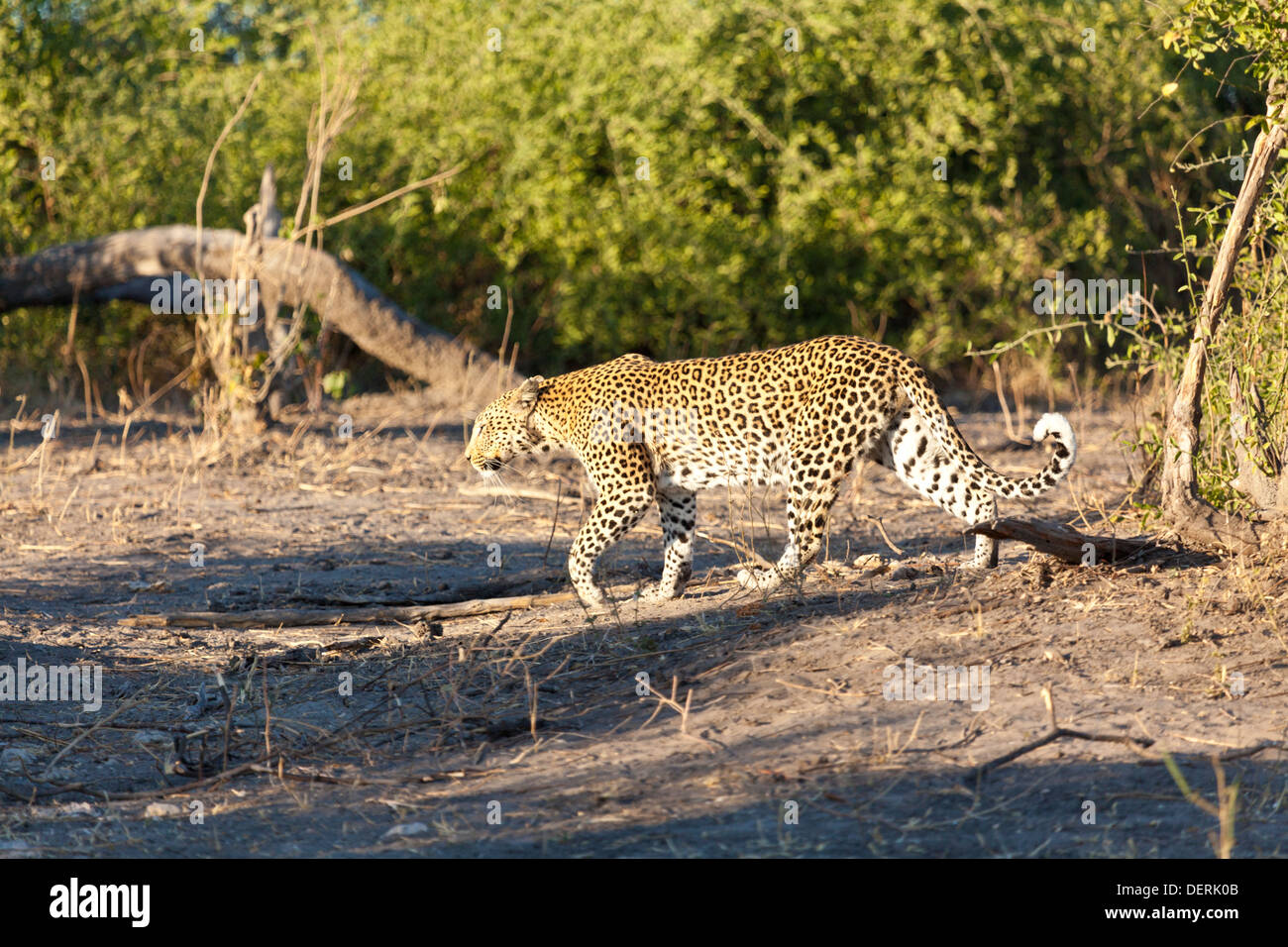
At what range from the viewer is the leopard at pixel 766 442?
22.9 ft

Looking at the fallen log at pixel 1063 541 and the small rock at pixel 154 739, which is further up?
the fallen log at pixel 1063 541

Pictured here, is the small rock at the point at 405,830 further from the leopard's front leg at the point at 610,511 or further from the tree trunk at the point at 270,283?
the tree trunk at the point at 270,283

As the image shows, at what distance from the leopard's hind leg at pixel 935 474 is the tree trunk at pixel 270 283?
6.05 meters

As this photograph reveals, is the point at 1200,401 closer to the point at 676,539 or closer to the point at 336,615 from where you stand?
the point at 676,539

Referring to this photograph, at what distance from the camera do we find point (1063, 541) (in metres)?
6.09

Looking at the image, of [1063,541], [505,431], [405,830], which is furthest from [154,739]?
[1063,541]

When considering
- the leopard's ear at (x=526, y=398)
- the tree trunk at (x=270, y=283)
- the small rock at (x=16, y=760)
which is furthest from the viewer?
the tree trunk at (x=270, y=283)

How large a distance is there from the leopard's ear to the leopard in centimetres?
2

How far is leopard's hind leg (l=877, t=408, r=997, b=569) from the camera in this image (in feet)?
23.2

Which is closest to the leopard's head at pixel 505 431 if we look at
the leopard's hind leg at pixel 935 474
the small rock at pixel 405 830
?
the leopard's hind leg at pixel 935 474

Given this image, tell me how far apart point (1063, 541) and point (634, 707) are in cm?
195

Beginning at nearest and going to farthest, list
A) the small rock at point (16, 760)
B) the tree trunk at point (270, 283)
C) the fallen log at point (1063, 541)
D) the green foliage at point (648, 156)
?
the small rock at point (16, 760) < the fallen log at point (1063, 541) < the tree trunk at point (270, 283) < the green foliage at point (648, 156)
